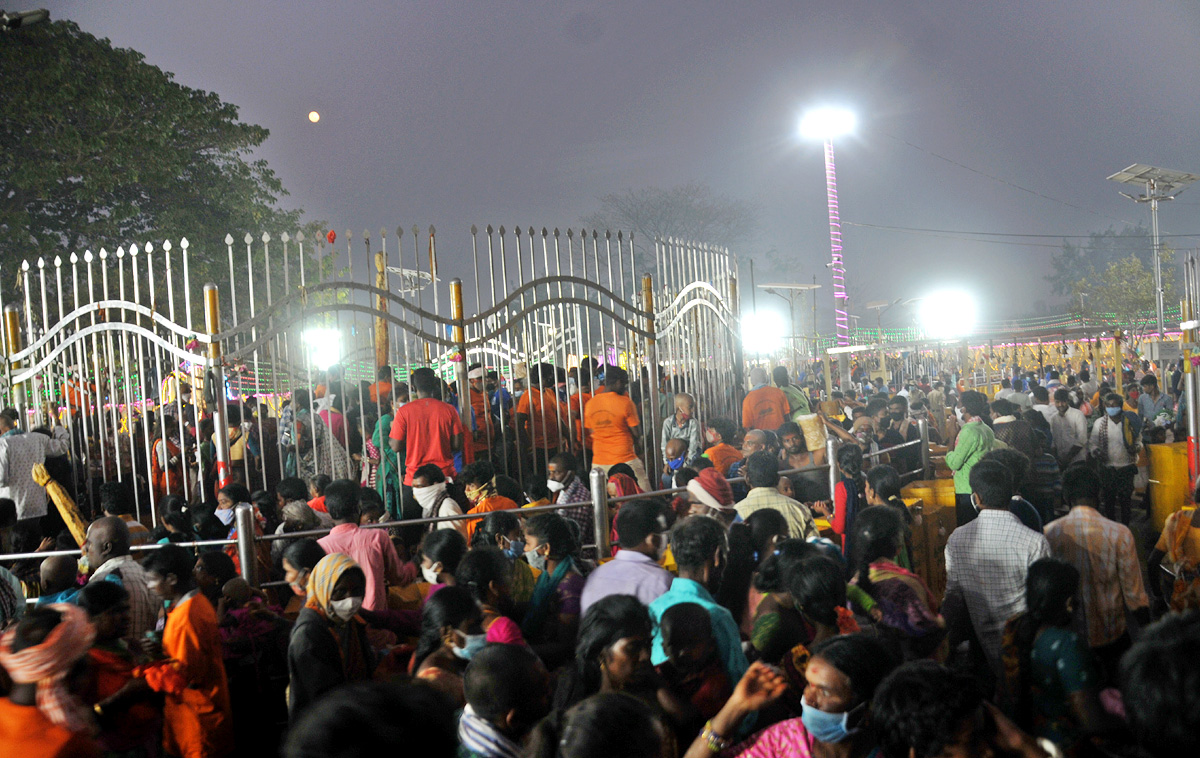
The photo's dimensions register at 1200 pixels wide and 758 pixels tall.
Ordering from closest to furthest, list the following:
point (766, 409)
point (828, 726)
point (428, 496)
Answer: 1. point (828, 726)
2. point (428, 496)
3. point (766, 409)

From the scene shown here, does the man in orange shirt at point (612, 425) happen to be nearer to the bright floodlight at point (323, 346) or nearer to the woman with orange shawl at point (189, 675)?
the bright floodlight at point (323, 346)

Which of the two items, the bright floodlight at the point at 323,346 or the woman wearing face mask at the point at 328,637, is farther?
the bright floodlight at the point at 323,346

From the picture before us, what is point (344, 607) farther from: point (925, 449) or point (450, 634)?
point (925, 449)

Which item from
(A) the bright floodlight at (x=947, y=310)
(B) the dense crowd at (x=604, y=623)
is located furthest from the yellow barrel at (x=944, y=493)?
(A) the bright floodlight at (x=947, y=310)

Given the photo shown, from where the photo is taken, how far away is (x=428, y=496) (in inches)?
258

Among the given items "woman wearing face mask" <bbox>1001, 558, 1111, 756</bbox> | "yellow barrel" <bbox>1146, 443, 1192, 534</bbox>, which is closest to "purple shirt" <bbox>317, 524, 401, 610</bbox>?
"woman wearing face mask" <bbox>1001, 558, 1111, 756</bbox>

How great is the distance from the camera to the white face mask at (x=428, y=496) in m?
6.51

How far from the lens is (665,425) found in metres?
9.74

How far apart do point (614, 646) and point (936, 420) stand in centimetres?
1147

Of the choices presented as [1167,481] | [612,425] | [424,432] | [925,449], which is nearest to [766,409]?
[925,449]

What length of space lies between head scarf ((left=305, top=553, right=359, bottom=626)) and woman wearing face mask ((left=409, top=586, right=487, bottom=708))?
1.59 ft

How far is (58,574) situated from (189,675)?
1482mm

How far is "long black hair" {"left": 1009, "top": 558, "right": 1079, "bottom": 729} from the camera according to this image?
11.3 ft

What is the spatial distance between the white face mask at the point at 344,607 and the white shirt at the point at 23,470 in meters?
6.03
